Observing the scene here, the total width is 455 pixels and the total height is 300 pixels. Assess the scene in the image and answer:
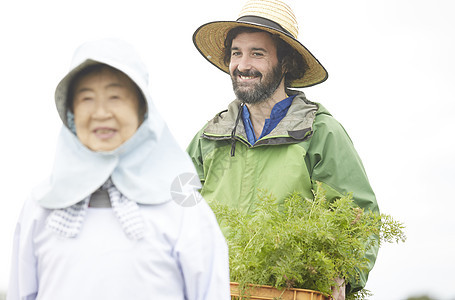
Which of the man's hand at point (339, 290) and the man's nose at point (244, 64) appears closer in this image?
the man's hand at point (339, 290)

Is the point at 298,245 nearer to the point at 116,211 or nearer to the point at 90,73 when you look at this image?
the point at 116,211

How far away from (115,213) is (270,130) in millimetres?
1875

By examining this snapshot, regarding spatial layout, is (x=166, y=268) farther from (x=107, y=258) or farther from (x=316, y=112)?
(x=316, y=112)

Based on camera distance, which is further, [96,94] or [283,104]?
[283,104]

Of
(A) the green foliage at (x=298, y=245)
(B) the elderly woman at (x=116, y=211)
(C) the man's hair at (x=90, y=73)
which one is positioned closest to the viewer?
(B) the elderly woman at (x=116, y=211)

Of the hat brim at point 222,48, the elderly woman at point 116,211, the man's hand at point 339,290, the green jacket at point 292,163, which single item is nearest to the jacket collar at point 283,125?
the green jacket at point 292,163

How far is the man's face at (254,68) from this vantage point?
158 inches

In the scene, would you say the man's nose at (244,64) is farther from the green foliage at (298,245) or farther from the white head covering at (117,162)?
the white head covering at (117,162)

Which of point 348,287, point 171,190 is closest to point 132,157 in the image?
point 171,190

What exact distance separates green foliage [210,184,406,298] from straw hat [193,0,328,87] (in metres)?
1.37

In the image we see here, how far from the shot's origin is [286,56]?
417 cm

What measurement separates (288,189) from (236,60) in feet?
3.14

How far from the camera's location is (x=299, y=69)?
4.30 metres

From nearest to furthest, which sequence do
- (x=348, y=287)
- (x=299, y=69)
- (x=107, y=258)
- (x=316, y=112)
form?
(x=107, y=258) < (x=348, y=287) < (x=316, y=112) < (x=299, y=69)
